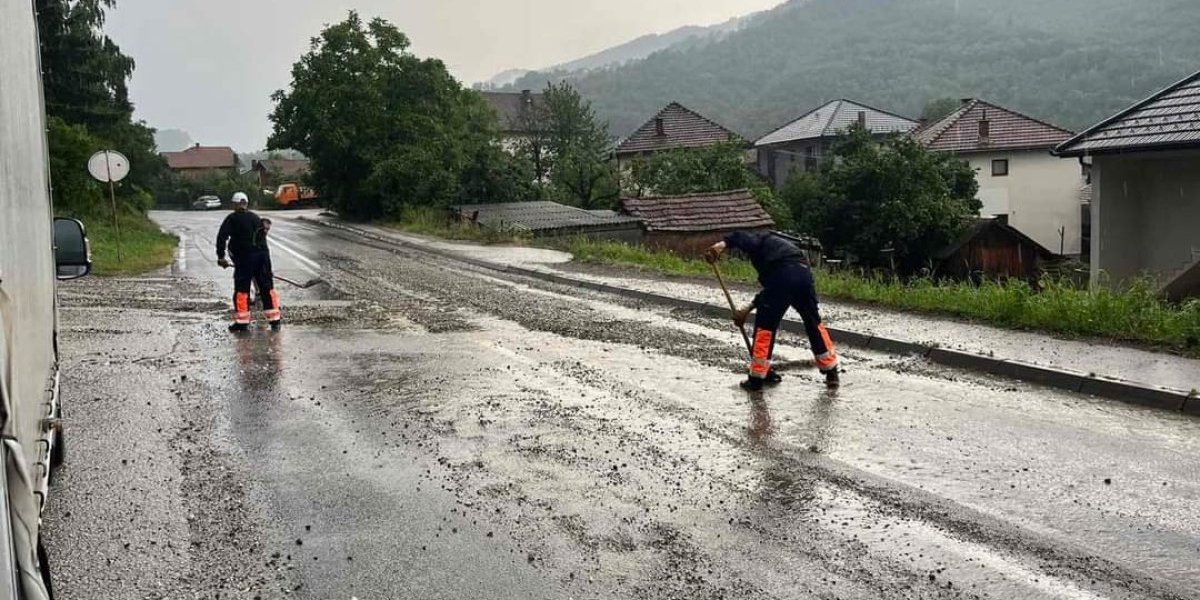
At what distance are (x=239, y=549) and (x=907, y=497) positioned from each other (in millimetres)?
3532

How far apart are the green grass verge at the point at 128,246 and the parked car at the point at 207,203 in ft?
123

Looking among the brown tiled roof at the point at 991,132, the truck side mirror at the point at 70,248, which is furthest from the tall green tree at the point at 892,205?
the truck side mirror at the point at 70,248

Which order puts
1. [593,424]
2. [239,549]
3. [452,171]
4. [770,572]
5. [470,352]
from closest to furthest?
[770,572]
[239,549]
[593,424]
[470,352]
[452,171]

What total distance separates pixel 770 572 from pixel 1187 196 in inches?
635

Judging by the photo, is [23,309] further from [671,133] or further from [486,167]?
[671,133]

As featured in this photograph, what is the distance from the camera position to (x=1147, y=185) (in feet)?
59.2

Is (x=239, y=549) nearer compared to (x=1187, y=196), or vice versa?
(x=239, y=549)

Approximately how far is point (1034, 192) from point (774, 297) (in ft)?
168

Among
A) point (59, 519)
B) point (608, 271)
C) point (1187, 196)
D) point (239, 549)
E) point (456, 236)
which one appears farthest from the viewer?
point (456, 236)

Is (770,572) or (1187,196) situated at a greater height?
(1187,196)

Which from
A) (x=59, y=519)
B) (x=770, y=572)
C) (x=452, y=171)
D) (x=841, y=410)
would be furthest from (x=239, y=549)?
(x=452, y=171)

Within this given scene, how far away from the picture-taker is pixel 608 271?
19703 mm

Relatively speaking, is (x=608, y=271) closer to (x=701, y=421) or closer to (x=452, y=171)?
(x=701, y=421)

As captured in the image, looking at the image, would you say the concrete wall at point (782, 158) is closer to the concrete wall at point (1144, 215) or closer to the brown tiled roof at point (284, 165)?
the brown tiled roof at point (284, 165)
